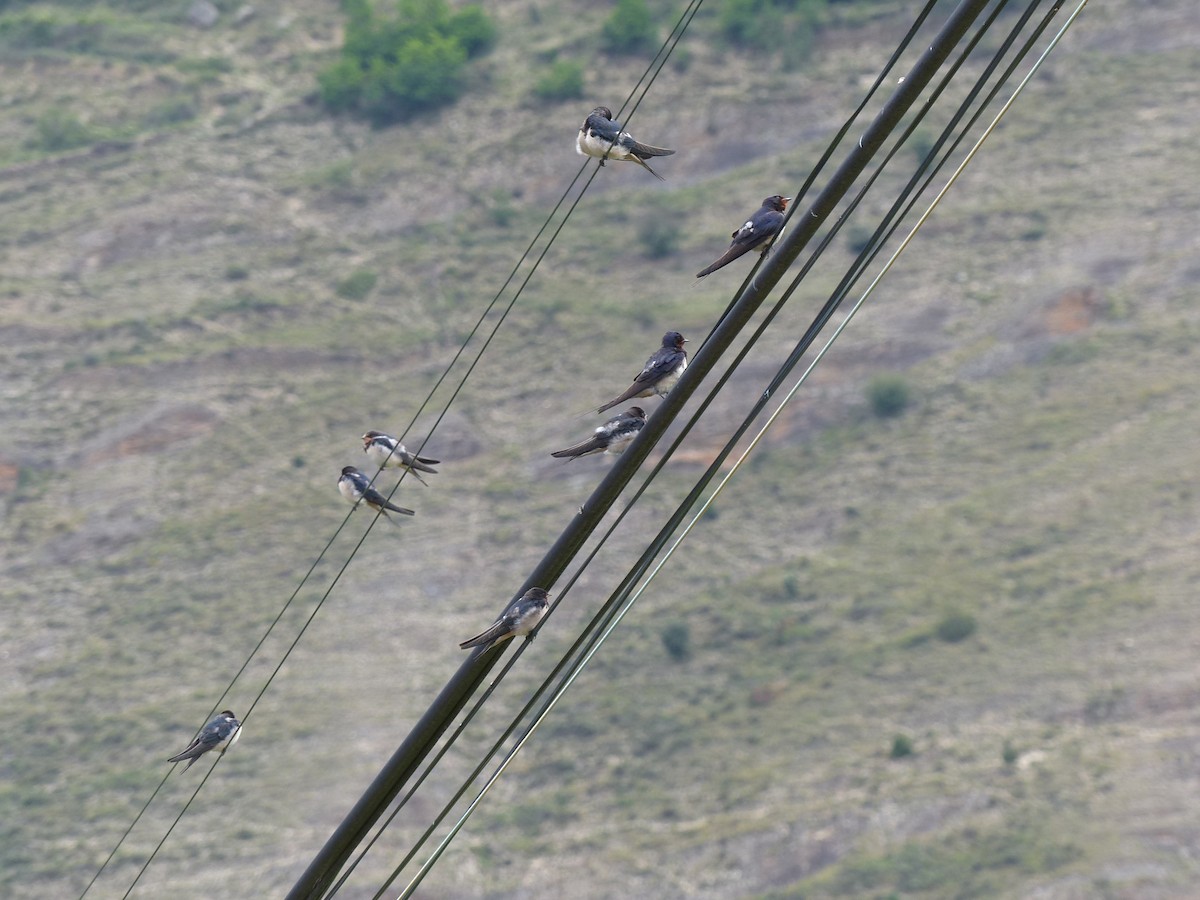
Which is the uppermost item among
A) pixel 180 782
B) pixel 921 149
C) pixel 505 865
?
pixel 921 149

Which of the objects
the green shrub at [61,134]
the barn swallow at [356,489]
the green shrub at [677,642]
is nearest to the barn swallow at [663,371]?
the barn swallow at [356,489]

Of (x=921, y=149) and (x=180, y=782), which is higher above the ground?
(x=921, y=149)

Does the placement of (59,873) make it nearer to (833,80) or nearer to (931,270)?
(931,270)

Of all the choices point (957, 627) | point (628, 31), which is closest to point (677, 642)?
point (957, 627)

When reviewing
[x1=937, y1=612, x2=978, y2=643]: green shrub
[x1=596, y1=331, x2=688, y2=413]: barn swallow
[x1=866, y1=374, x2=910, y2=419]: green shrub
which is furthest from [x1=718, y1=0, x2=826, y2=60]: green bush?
[x1=596, y1=331, x2=688, y2=413]: barn swallow

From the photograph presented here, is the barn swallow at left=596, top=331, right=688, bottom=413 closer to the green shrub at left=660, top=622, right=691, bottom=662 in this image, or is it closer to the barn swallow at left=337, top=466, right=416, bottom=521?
the barn swallow at left=337, top=466, right=416, bottom=521

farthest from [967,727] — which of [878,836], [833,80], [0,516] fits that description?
[833,80]

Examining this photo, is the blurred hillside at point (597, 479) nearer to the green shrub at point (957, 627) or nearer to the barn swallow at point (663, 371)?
the green shrub at point (957, 627)
